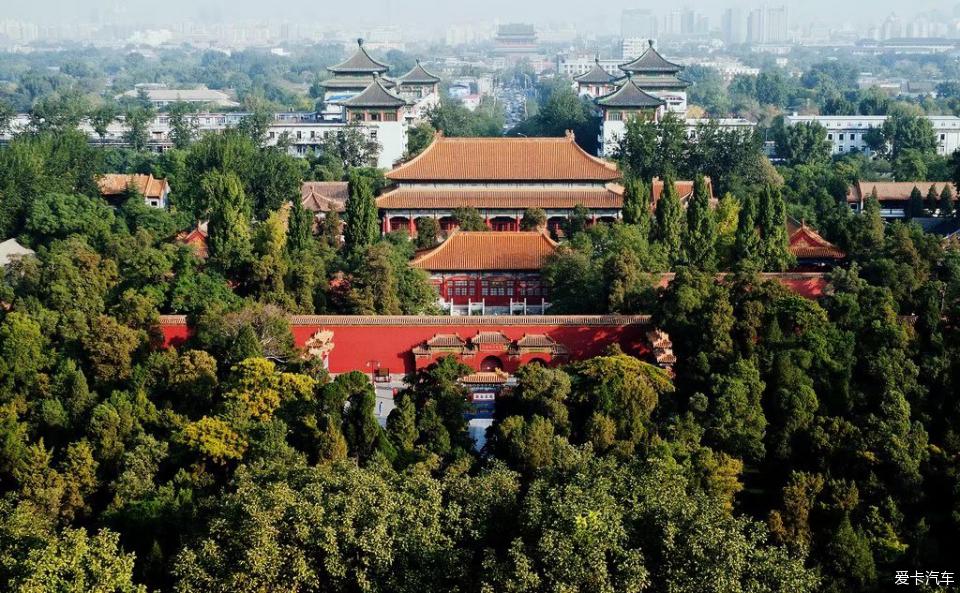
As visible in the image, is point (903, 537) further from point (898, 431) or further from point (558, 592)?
point (558, 592)

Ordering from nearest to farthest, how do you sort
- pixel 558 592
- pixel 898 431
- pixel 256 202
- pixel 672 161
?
pixel 558 592 → pixel 898 431 → pixel 256 202 → pixel 672 161

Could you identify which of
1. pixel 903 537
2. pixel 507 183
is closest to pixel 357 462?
pixel 903 537

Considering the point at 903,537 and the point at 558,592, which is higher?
the point at 558,592

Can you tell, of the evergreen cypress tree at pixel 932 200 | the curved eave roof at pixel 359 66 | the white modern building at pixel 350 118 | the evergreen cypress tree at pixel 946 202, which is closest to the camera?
the evergreen cypress tree at pixel 946 202

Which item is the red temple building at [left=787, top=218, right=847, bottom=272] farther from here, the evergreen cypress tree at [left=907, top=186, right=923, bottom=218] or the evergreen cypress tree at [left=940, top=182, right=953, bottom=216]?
the evergreen cypress tree at [left=907, top=186, right=923, bottom=218]

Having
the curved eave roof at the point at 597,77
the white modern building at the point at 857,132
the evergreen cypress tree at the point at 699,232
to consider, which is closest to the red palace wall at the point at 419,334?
the evergreen cypress tree at the point at 699,232

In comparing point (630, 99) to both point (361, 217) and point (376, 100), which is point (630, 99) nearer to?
point (376, 100)

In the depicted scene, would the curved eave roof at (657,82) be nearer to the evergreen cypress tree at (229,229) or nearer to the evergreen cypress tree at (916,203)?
the evergreen cypress tree at (916,203)
